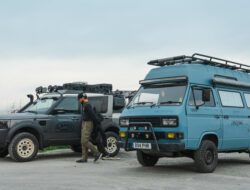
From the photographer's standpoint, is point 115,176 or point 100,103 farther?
point 100,103

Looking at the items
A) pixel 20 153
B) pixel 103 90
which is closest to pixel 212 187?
pixel 20 153

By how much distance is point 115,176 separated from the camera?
328 inches

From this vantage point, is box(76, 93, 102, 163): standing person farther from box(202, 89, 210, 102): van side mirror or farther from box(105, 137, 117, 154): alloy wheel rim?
box(202, 89, 210, 102): van side mirror

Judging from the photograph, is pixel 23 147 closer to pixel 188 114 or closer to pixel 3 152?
pixel 3 152

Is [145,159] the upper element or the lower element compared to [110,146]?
lower

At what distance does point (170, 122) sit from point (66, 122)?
4.65 m

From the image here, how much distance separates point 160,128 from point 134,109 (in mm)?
1015

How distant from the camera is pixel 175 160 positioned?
39.4ft

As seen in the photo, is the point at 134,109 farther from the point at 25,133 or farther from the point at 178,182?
the point at 25,133

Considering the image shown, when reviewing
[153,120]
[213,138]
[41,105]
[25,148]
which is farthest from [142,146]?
[41,105]

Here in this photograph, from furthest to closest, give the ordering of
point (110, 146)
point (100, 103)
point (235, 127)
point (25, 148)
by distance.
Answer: point (100, 103) < point (110, 146) < point (25, 148) < point (235, 127)

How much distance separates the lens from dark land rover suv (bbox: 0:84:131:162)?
11.0m

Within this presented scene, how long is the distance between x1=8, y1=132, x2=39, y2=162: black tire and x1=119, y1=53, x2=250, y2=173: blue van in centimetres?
316

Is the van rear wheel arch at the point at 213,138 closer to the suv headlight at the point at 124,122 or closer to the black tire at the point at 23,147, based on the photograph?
the suv headlight at the point at 124,122
